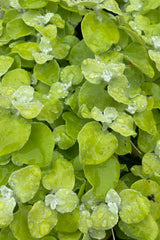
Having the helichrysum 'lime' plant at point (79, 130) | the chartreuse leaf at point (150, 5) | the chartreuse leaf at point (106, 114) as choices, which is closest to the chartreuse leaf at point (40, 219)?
the helichrysum 'lime' plant at point (79, 130)

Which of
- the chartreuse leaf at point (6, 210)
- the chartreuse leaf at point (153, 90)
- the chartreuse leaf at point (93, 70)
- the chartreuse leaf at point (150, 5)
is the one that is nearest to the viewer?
the chartreuse leaf at point (6, 210)

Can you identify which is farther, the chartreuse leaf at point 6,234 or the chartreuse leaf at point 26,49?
the chartreuse leaf at point 26,49

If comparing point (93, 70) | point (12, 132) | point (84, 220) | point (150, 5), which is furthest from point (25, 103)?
point (150, 5)

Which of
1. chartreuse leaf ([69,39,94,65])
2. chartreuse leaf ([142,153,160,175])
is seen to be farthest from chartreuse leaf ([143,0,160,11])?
chartreuse leaf ([142,153,160,175])

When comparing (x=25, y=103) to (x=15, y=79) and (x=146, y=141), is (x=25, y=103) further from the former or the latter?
(x=146, y=141)

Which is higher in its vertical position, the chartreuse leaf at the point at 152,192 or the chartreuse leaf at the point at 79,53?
the chartreuse leaf at the point at 79,53

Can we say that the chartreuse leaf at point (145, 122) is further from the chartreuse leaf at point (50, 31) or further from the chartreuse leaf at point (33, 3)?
the chartreuse leaf at point (33, 3)
